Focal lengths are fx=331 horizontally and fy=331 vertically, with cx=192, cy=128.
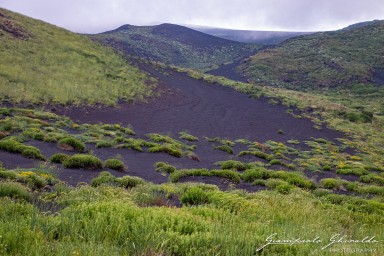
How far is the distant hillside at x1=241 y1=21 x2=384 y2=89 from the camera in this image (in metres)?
106

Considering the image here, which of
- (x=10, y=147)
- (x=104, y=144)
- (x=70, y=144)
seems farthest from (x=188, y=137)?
(x=10, y=147)

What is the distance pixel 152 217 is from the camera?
550 centimetres

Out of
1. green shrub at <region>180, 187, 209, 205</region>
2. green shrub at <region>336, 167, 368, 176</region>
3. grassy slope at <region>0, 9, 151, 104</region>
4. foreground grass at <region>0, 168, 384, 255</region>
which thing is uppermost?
grassy slope at <region>0, 9, 151, 104</region>

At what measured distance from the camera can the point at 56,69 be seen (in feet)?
149

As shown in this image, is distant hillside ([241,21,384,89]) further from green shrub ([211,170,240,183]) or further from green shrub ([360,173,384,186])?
green shrub ([211,170,240,183])

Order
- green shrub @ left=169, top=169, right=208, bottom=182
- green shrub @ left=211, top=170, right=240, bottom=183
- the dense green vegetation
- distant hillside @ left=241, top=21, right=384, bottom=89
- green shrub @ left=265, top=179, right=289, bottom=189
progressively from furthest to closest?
distant hillside @ left=241, top=21, right=384, bottom=89
green shrub @ left=211, top=170, right=240, bottom=183
green shrub @ left=169, top=169, right=208, bottom=182
green shrub @ left=265, top=179, right=289, bottom=189
the dense green vegetation

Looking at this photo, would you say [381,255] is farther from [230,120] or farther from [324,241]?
[230,120]

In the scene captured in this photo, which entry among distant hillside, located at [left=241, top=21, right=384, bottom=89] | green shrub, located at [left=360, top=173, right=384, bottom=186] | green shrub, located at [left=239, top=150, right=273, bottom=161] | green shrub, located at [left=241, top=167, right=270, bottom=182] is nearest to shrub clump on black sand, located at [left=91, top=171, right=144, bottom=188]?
green shrub, located at [left=241, top=167, right=270, bottom=182]

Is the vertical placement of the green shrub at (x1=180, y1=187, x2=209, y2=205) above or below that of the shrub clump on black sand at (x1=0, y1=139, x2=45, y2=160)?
above

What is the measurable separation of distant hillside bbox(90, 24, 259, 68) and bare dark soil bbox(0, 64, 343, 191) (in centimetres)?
7501

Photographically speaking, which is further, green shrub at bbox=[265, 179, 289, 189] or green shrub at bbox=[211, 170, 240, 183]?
green shrub at bbox=[211, 170, 240, 183]

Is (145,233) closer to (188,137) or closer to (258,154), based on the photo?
(258,154)

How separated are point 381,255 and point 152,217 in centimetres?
333

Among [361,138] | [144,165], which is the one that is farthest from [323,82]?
[144,165]
